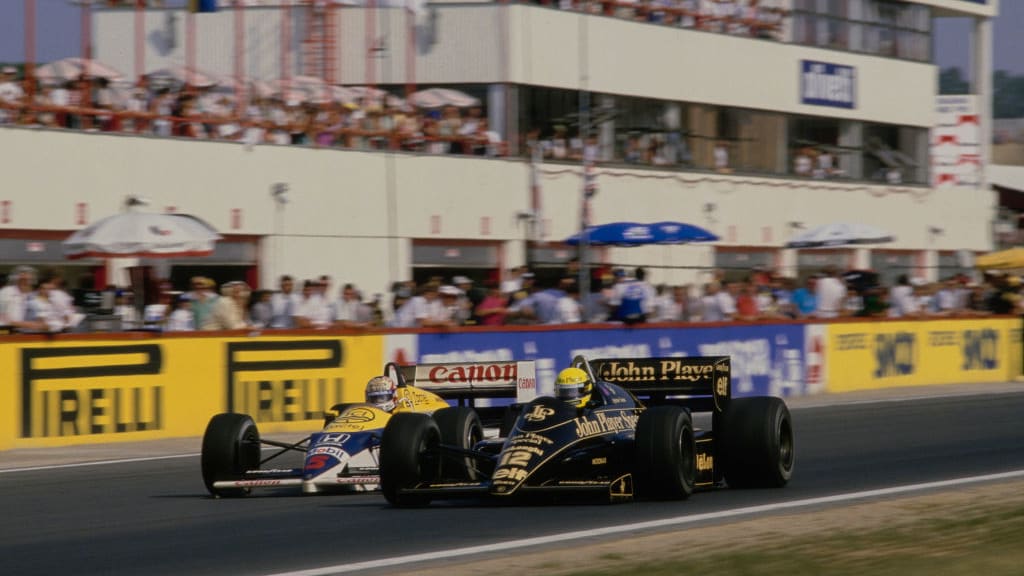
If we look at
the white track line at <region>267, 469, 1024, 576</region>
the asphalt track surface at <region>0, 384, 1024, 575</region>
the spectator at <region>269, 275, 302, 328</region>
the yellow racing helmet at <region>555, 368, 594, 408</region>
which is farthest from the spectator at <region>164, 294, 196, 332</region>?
the white track line at <region>267, 469, 1024, 576</region>

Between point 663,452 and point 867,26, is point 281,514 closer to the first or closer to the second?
point 663,452

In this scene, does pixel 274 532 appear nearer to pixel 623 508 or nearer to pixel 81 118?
pixel 623 508

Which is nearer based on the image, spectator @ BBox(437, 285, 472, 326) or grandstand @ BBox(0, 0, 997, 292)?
spectator @ BBox(437, 285, 472, 326)

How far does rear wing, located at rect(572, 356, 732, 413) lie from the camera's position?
1330cm

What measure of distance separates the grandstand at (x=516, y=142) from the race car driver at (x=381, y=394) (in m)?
11.8

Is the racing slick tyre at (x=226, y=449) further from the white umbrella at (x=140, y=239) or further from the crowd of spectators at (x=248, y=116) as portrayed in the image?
the crowd of spectators at (x=248, y=116)

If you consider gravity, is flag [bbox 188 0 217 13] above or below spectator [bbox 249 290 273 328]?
above

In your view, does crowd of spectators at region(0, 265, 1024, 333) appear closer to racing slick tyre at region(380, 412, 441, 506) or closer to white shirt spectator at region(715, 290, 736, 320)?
white shirt spectator at region(715, 290, 736, 320)

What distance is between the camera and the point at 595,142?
34625 millimetres

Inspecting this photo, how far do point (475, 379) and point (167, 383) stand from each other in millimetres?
4968

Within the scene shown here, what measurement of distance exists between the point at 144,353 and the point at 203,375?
2.67 feet

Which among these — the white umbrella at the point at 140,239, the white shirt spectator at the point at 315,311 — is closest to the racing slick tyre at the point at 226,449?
the white umbrella at the point at 140,239

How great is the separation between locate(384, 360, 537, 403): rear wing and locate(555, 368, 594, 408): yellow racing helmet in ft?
7.33

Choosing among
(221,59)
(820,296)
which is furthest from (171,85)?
(820,296)
